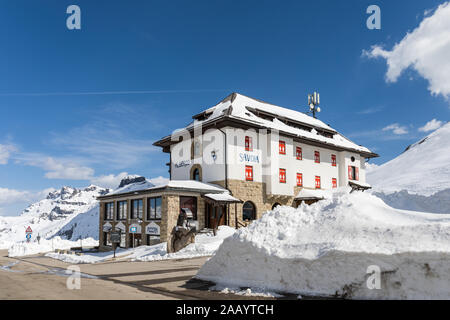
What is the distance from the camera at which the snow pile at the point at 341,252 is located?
7527 millimetres

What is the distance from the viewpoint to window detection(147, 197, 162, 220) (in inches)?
1038

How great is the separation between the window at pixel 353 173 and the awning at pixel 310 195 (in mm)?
6348

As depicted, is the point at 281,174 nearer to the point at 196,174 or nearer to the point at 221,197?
the point at 196,174

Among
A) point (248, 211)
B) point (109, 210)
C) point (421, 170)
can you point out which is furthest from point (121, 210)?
point (421, 170)

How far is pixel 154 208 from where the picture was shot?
26.9 meters

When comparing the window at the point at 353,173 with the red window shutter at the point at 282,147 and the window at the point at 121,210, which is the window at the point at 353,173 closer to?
the red window shutter at the point at 282,147

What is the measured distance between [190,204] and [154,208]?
265 cm

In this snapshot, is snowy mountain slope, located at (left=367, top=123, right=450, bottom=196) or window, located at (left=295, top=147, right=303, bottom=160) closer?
window, located at (left=295, top=147, right=303, bottom=160)

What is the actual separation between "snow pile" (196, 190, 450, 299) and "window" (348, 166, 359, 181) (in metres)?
29.4

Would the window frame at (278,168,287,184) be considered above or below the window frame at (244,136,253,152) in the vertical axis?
below

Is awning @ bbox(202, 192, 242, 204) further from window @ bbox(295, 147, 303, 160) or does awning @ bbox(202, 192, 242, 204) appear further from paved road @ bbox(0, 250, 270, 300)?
paved road @ bbox(0, 250, 270, 300)

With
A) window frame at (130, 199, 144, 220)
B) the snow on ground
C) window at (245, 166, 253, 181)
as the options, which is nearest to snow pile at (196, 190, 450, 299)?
the snow on ground

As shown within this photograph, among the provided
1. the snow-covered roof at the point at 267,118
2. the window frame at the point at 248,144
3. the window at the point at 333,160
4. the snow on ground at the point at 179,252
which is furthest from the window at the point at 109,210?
the window at the point at 333,160
